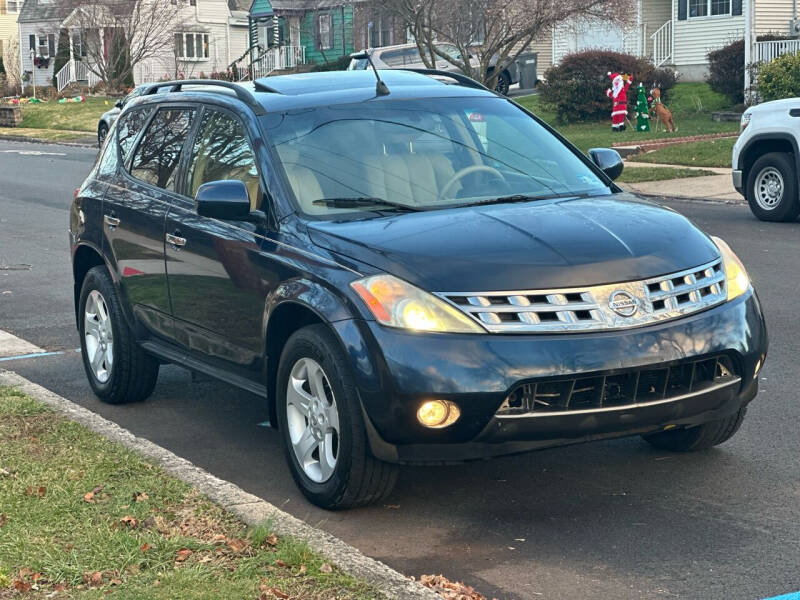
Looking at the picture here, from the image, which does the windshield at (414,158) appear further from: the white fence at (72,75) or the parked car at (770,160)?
the white fence at (72,75)

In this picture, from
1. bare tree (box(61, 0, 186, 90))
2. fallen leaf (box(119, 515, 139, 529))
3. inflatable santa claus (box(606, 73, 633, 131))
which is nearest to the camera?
fallen leaf (box(119, 515, 139, 529))

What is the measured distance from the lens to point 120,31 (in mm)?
54531

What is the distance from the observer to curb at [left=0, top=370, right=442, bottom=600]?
4305 mm

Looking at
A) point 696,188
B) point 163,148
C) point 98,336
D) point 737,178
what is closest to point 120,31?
point 696,188

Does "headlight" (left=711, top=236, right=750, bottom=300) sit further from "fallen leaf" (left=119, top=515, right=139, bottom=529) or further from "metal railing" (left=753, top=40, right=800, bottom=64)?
"metal railing" (left=753, top=40, right=800, bottom=64)

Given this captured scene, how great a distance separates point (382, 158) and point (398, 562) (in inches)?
80.7

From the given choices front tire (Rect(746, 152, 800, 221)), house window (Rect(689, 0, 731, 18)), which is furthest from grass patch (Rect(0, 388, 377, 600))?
house window (Rect(689, 0, 731, 18))

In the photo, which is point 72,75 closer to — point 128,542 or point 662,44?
point 662,44

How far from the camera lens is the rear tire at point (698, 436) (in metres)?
5.93

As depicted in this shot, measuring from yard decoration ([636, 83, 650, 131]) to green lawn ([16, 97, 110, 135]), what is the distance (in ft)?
63.1

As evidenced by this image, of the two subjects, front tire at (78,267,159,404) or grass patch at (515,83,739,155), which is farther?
grass patch at (515,83,739,155)

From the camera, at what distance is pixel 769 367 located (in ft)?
26.0

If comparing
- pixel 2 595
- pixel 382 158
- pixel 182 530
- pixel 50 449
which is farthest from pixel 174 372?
pixel 2 595

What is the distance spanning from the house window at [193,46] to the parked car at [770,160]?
5262 centimetres
